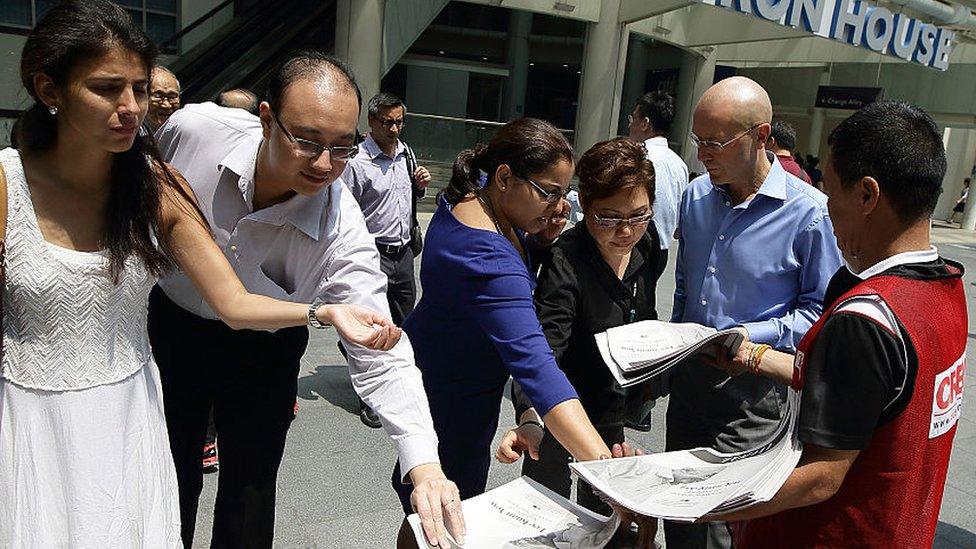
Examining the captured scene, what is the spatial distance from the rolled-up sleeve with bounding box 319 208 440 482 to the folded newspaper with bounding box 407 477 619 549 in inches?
9.9

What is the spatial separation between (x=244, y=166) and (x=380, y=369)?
0.67 meters

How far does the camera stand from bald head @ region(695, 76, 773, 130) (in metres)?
2.36

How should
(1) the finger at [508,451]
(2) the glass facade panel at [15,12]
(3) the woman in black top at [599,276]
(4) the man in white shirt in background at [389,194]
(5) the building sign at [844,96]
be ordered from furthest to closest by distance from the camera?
(5) the building sign at [844,96]
(2) the glass facade panel at [15,12]
(4) the man in white shirt in background at [389,194]
(3) the woman in black top at [599,276]
(1) the finger at [508,451]

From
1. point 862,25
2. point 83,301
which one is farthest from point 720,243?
point 862,25

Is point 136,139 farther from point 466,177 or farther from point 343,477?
point 343,477

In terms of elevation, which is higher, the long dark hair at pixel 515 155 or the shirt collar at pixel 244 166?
the long dark hair at pixel 515 155

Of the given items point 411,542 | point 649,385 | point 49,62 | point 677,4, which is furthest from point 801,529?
point 677,4

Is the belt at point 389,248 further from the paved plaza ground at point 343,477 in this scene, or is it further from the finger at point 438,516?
the finger at point 438,516

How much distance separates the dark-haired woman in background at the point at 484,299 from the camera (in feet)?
5.76

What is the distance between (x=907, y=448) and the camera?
1.29 m

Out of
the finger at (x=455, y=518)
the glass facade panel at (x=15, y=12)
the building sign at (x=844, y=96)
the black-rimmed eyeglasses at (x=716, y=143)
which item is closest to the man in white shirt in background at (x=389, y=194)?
the black-rimmed eyeglasses at (x=716, y=143)

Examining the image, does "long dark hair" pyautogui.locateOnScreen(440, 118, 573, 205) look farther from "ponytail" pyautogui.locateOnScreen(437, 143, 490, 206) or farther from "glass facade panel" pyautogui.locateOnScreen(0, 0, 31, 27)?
"glass facade panel" pyautogui.locateOnScreen(0, 0, 31, 27)

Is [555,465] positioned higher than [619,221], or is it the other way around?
[619,221]

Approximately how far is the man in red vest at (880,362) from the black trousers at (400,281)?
347 centimetres
